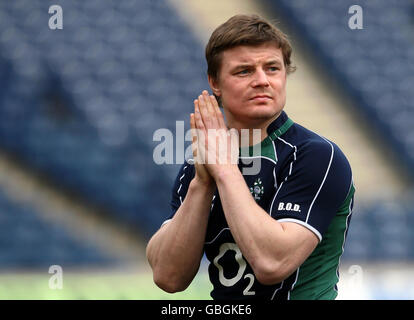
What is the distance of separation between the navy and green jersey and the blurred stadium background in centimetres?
236

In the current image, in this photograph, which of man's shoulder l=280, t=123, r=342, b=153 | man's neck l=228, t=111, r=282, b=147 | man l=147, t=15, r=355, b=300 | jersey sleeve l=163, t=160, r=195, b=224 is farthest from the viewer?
jersey sleeve l=163, t=160, r=195, b=224

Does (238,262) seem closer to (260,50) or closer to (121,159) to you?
(260,50)

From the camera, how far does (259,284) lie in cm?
166

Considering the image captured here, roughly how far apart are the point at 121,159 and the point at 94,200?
0.33 metres

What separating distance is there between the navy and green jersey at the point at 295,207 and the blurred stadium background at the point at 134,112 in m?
2.36

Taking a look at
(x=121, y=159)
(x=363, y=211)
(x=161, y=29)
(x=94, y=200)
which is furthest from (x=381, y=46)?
(x=94, y=200)

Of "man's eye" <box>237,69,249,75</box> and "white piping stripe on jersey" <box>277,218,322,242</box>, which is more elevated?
"man's eye" <box>237,69,249,75</box>

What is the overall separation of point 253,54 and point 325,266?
1.98ft

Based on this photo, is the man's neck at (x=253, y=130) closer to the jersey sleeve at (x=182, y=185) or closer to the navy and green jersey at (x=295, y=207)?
the navy and green jersey at (x=295, y=207)

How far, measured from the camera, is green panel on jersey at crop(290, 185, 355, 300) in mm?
1675

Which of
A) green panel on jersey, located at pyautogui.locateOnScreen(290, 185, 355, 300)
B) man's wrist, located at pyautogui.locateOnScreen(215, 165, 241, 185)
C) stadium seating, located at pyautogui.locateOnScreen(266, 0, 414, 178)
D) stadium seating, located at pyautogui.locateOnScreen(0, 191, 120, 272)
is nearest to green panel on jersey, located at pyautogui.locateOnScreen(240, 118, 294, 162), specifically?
man's wrist, located at pyautogui.locateOnScreen(215, 165, 241, 185)

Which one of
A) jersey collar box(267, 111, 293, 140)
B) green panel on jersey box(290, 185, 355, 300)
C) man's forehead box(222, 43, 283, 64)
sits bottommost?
green panel on jersey box(290, 185, 355, 300)

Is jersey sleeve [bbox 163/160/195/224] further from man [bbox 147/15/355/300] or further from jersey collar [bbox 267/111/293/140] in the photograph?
jersey collar [bbox 267/111/293/140]

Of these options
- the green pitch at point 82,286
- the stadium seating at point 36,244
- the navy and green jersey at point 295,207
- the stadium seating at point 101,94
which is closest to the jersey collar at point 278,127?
the navy and green jersey at point 295,207
